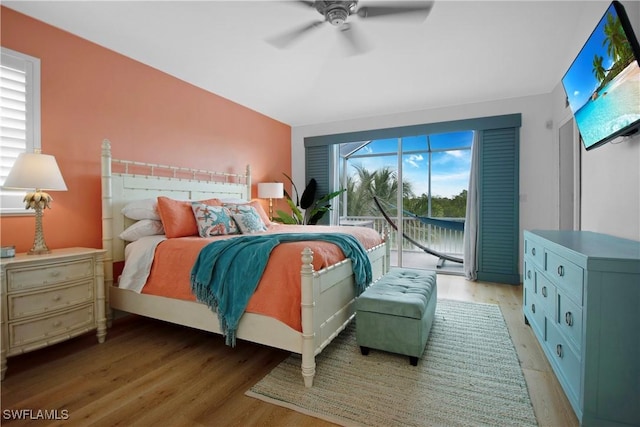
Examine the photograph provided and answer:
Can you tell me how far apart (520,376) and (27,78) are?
→ 399 centimetres

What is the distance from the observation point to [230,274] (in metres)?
2.08

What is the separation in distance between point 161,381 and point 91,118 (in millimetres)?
2288

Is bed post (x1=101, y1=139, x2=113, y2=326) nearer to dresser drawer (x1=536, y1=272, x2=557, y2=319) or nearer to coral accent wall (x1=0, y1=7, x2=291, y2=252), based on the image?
coral accent wall (x1=0, y1=7, x2=291, y2=252)

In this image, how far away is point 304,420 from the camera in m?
1.55

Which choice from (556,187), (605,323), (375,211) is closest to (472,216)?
(556,187)

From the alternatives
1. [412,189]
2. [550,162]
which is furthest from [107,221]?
[550,162]

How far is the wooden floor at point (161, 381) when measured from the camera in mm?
1579

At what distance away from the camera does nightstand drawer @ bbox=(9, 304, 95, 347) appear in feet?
6.47

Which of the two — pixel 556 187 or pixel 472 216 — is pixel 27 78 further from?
pixel 556 187

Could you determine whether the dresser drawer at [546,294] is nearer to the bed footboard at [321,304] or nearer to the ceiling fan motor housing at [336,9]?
the bed footboard at [321,304]

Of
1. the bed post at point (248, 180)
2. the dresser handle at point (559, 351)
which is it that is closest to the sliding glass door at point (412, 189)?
the bed post at point (248, 180)

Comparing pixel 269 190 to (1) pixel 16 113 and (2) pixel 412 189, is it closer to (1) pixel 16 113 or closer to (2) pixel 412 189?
(2) pixel 412 189

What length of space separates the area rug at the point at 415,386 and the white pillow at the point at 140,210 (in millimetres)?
1762

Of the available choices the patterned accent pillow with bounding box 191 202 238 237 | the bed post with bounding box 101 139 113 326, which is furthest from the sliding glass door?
the bed post with bounding box 101 139 113 326
